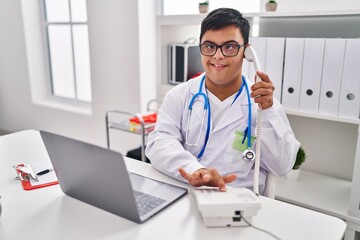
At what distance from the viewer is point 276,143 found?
1.28 m

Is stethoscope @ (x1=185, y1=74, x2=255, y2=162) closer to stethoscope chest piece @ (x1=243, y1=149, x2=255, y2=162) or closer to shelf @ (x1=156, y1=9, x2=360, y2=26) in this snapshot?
stethoscope chest piece @ (x1=243, y1=149, x2=255, y2=162)

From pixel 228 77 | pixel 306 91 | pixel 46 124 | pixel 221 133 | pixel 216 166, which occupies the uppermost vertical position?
pixel 228 77

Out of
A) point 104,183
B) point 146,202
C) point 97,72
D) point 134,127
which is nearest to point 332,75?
point 146,202

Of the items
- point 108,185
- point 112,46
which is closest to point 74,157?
point 108,185

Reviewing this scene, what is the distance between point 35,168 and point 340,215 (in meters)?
1.46

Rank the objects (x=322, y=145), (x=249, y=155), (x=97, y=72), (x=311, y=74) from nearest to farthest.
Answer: (x=249, y=155), (x=311, y=74), (x=322, y=145), (x=97, y=72)

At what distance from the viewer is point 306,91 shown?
1.76m

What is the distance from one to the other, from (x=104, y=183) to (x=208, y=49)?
0.71 metres

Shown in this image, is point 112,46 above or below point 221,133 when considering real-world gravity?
above

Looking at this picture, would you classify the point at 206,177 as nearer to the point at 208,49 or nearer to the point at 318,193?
the point at 208,49

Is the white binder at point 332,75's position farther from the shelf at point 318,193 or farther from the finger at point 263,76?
the finger at point 263,76

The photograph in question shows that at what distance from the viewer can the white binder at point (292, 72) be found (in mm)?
1721

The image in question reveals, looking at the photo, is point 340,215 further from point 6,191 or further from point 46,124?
point 46,124

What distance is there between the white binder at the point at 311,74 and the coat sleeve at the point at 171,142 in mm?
701
